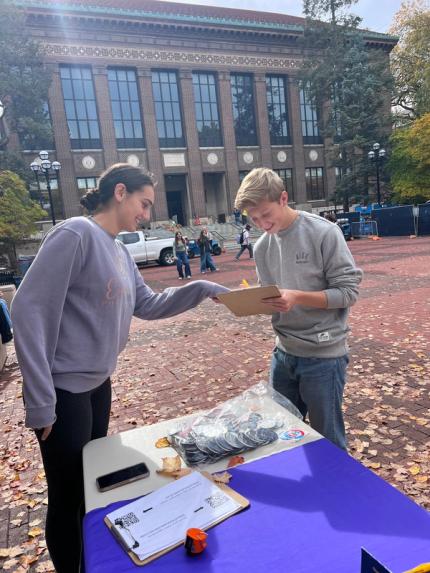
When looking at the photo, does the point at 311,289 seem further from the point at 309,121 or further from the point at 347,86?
the point at 309,121

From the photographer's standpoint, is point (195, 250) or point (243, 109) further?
point (243, 109)

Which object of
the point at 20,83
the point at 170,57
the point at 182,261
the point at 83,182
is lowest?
the point at 182,261

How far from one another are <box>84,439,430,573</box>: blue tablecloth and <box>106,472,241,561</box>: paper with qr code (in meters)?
0.04

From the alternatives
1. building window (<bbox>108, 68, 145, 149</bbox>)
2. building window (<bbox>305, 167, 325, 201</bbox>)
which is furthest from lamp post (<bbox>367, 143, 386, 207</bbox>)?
building window (<bbox>108, 68, 145, 149</bbox>)

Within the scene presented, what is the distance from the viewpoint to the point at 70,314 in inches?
73.5

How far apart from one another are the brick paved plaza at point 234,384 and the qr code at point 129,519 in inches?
69.6

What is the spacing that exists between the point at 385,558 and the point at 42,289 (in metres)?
1.53

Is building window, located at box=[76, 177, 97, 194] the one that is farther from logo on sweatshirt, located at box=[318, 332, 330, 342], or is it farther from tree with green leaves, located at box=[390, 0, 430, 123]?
logo on sweatshirt, located at box=[318, 332, 330, 342]

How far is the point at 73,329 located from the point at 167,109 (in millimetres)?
36137

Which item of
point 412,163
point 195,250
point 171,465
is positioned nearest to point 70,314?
point 171,465

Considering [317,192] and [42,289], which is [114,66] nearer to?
[317,192]

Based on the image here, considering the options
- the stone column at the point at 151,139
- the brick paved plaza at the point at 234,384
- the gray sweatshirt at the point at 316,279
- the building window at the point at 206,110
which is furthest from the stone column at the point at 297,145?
the gray sweatshirt at the point at 316,279

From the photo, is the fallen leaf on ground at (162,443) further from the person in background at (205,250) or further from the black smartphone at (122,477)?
the person in background at (205,250)

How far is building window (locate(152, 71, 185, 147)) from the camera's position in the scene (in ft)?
112
